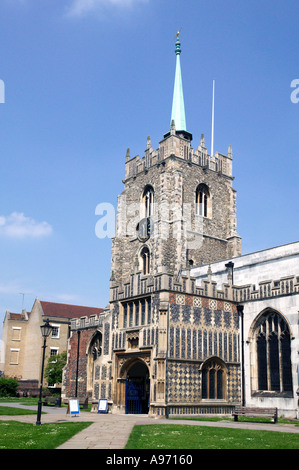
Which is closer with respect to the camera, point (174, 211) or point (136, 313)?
point (136, 313)

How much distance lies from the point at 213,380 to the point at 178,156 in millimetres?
21603

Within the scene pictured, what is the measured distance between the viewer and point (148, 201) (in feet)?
146

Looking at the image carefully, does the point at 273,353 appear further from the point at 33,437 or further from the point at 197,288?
the point at 33,437

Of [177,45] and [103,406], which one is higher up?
[177,45]

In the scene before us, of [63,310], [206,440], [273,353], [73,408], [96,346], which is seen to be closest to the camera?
[206,440]

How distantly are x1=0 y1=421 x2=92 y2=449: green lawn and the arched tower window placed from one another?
25730 millimetres

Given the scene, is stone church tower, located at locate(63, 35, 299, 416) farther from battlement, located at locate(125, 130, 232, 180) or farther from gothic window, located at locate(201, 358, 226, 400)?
battlement, located at locate(125, 130, 232, 180)

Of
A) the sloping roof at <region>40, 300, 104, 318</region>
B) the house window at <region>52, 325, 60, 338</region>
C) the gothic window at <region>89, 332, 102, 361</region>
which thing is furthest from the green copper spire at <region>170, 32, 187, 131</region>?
the house window at <region>52, 325, 60, 338</region>

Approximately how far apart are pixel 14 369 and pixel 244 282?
3565 centimetres

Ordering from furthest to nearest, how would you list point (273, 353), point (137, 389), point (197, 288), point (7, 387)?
point (7, 387) → point (137, 389) → point (197, 288) → point (273, 353)

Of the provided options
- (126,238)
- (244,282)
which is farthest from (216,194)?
(244,282)

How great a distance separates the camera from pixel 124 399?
92.2ft

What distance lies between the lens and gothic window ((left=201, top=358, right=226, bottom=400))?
87.2 feet

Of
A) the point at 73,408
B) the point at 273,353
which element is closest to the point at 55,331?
the point at 73,408
